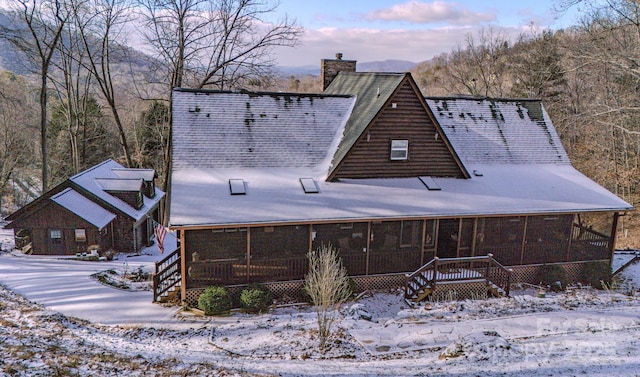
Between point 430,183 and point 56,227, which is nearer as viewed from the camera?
point 430,183

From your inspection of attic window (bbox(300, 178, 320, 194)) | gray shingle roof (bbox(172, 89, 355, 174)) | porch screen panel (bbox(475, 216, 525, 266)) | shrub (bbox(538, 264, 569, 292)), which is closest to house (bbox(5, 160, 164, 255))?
gray shingle roof (bbox(172, 89, 355, 174))

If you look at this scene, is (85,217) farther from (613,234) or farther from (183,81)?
(613,234)

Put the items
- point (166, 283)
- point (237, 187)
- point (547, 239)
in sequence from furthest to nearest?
point (547, 239) < point (237, 187) < point (166, 283)

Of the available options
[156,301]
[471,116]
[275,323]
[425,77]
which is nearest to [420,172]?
[471,116]

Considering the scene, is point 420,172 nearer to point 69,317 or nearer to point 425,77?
point 69,317

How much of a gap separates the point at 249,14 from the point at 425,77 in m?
55.0

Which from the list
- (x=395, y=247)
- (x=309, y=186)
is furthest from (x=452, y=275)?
(x=309, y=186)

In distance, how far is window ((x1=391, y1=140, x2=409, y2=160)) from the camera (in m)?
17.3

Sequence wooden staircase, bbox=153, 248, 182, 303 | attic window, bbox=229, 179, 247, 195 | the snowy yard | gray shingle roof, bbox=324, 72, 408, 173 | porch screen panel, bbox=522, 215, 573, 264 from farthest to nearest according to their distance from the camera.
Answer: porch screen panel, bbox=522, 215, 573, 264
gray shingle roof, bbox=324, 72, 408, 173
attic window, bbox=229, 179, 247, 195
wooden staircase, bbox=153, 248, 182, 303
the snowy yard

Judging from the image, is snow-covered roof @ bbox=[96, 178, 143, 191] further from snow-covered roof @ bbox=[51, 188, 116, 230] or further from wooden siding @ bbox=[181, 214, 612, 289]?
wooden siding @ bbox=[181, 214, 612, 289]

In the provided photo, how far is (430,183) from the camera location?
57.5ft

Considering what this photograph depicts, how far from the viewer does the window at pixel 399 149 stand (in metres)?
17.3

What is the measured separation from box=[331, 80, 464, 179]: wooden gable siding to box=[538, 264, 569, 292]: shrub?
573 cm

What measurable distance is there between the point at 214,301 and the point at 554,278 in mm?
12997
